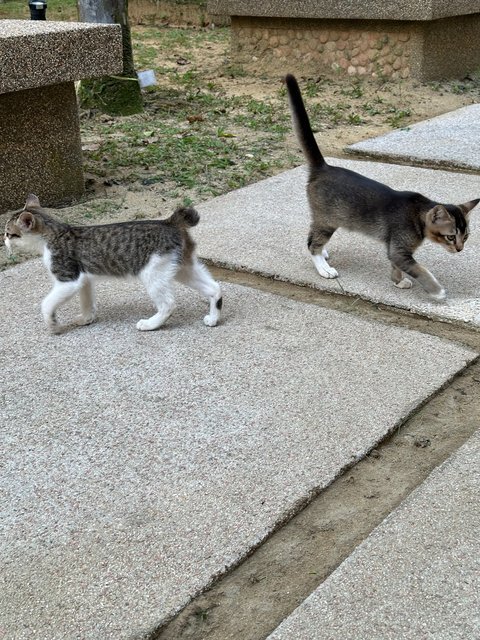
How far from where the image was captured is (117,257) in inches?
139

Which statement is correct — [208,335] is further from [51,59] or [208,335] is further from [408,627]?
[51,59]

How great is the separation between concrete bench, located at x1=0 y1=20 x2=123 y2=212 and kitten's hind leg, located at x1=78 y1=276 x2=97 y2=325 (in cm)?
180

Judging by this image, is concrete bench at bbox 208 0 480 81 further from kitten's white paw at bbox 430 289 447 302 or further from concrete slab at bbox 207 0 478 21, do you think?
kitten's white paw at bbox 430 289 447 302

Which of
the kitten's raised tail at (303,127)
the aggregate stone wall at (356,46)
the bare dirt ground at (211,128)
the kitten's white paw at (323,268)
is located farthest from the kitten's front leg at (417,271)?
the aggregate stone wall at (356,46)

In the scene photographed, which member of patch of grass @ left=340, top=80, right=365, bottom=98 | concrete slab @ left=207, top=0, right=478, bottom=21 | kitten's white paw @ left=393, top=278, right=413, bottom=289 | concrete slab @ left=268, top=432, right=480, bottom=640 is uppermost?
concrete slab @ left=207, top=0, right=478, bottom=21

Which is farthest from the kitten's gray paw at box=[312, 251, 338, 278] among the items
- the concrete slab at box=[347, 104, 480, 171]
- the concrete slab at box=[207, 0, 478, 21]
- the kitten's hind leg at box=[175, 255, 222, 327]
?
the concrete slab at box=[207, 0, 478, 21]

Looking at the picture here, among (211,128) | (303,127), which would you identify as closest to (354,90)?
(211,128)

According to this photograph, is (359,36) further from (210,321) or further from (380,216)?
(210,321)

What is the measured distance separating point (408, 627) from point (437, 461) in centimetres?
83

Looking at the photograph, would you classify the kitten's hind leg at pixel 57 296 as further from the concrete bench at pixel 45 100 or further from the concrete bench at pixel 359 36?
the concrete bench at pixel 359 36

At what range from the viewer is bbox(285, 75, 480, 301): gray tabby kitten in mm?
3789

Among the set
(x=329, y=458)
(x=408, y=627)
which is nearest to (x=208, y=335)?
(x=329, y=458)

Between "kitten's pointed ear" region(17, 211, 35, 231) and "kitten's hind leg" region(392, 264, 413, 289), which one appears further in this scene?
"kitten's hind leg" region(392, 264, 413, 289)

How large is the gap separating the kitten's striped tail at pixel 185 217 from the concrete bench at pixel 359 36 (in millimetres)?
5885
